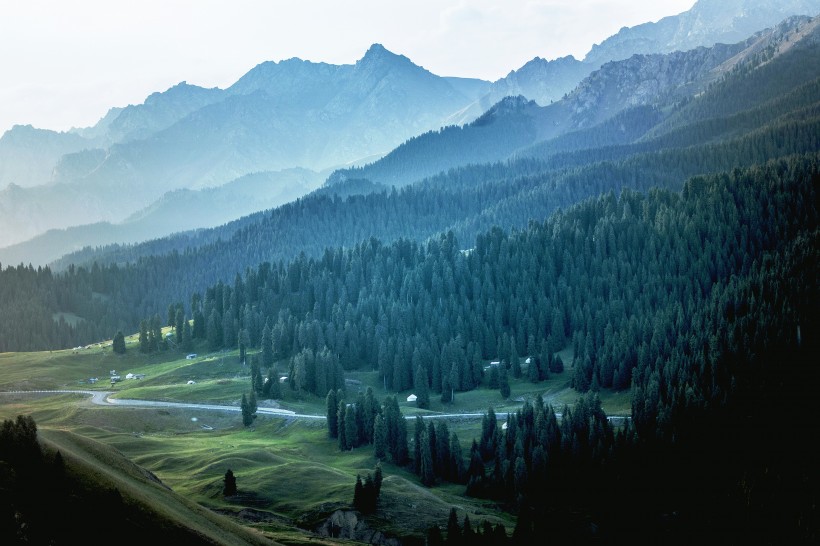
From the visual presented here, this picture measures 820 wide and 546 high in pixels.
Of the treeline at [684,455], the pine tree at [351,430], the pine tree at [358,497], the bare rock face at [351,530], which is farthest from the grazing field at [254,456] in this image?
the treeline at [684,455]

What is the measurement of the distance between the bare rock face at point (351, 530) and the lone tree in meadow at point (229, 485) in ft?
46.7

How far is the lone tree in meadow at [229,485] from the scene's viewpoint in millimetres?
109125

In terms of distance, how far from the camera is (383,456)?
487ft

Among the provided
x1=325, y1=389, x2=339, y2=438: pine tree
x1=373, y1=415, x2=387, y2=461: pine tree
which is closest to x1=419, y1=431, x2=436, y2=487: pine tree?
x1=373, y1=415, x2=387, y2=461: pine tree

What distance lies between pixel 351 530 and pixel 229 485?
17.7 meters

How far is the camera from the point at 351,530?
103 m

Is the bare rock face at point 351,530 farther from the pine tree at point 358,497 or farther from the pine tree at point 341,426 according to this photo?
the pine tree at point 341,426

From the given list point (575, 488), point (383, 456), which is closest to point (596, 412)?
point (575, 488)

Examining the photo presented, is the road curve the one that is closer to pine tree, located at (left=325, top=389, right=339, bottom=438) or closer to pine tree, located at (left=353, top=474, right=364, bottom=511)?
pine tree, located at (left=325, top=389, right=339, bottom=438)

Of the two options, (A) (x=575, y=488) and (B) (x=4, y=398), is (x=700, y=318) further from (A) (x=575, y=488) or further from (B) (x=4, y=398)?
(B) (x=4, y=398)

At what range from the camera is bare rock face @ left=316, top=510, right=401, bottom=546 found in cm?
10069

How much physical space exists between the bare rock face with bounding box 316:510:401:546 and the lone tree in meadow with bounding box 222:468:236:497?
46.7ft

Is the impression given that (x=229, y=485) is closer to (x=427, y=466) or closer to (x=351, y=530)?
(x=351, y=530)

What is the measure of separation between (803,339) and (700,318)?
2511 cm
